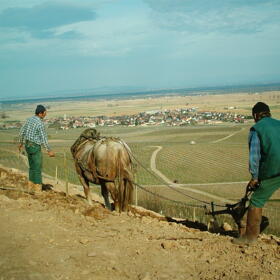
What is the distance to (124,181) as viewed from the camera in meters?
8.62

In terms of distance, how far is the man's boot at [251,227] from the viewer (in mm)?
5578

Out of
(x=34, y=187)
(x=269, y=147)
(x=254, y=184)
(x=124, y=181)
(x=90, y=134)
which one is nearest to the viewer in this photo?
(x=269, y=147)

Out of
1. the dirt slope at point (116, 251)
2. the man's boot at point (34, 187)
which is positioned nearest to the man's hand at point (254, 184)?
the dirt slope at point (116, 251)

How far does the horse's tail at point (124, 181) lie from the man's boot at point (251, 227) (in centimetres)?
332

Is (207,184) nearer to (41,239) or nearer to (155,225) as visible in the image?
(155,225)

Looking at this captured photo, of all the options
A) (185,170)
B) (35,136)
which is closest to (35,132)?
(35,136)

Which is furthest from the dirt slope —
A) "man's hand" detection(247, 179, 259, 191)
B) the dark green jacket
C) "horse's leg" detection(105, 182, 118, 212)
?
"horse's leg" detection(105, 182, 118, 212)

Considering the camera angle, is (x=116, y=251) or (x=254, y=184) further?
(x=254, y=184)

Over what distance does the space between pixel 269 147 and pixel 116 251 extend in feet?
8.52

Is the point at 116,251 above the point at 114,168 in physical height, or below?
below

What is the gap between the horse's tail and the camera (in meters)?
8.52

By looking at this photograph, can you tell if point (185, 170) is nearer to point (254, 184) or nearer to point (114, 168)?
point (114, 168)

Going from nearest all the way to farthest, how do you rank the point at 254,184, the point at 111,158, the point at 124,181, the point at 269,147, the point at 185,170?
the point at 269,147 < the point at 254,184 < the point at 111,158 < the point at 124,181 < the point at 185,170

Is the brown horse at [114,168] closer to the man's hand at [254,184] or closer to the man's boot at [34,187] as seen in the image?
the man's boot at [34,187]
